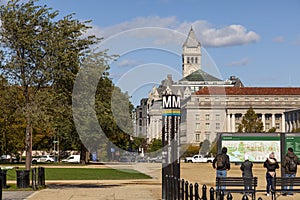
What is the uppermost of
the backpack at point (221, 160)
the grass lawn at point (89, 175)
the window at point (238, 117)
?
the window at point (238, 117)

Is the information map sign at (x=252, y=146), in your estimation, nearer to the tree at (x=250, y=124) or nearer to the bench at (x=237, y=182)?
the bench at (x=237, y=182)

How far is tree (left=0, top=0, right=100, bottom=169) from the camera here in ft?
108

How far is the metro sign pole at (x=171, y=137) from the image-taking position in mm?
21906

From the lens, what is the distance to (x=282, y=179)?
22.4 meters

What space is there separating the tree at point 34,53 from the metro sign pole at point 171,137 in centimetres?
1138

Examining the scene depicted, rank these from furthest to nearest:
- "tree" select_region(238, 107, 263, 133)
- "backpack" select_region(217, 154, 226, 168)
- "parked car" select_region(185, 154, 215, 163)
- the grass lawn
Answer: "tree" select_region(238, 107, 263, 133), "parked car" select_region(185, 154, 215, 163), the grass lawn, "backpack" select_region(217, 154, 226, 168)

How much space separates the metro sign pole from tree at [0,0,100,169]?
37.3 ft

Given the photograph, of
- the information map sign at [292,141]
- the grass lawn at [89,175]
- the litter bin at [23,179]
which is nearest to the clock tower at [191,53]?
the information map sign at [292,141]

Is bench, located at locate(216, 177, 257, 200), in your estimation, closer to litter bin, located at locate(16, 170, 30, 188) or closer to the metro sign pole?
the metro sign pole

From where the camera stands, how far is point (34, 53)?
33.3 m

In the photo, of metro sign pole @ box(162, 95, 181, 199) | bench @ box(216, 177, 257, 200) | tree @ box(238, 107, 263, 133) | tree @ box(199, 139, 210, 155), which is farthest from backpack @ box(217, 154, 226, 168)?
tree @ box(238, 107, 263, 133)

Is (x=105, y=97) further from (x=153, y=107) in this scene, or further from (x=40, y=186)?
(x=153, y=107)

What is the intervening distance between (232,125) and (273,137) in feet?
481

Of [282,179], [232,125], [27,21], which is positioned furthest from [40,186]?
[232,125]
